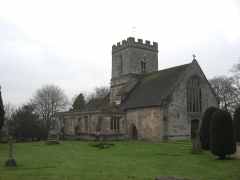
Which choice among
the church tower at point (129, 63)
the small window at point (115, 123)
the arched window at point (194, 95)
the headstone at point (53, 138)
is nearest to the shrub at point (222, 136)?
the headstone at point (53, 138)

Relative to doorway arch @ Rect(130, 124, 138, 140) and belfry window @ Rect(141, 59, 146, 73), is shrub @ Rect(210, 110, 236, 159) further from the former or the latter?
belfry window @ Rect(141, 59, 146, 73)

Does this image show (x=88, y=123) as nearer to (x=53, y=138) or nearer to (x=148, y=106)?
(x=53, y=138)

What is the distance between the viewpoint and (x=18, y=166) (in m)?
16.3

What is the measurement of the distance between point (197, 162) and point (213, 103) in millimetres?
26450

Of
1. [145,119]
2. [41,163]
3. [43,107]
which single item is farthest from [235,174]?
[43,107]

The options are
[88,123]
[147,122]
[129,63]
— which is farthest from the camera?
[129,63]

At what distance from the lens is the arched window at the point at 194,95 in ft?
133

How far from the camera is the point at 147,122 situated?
3966cm

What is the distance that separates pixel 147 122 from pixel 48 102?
33602 millimetres

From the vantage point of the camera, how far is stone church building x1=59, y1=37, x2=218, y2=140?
38469mm

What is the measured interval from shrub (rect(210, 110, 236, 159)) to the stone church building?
56.9 ft

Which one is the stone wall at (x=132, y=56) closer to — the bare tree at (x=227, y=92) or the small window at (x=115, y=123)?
the small window at (x=115, y=123)

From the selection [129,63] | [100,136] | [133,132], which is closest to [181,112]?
[133,132]

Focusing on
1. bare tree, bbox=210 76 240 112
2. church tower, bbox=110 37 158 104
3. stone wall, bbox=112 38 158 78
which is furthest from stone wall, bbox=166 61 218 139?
bare tree, bbox=210 76 240 112
